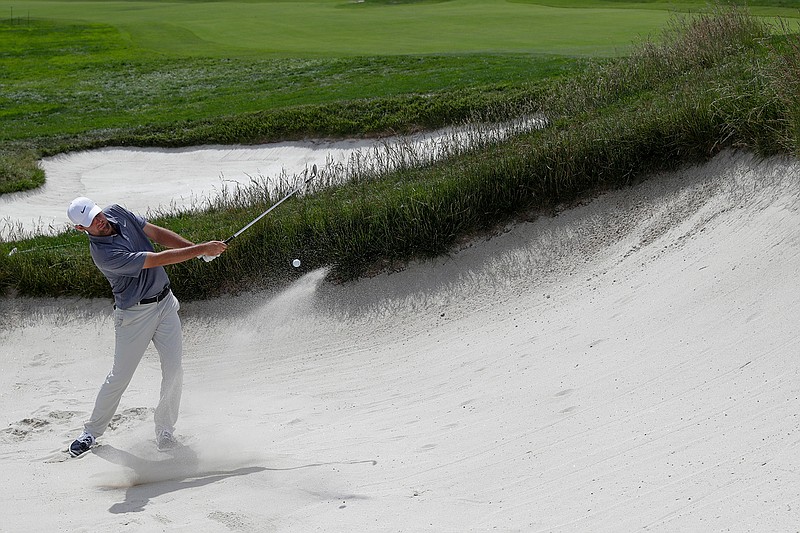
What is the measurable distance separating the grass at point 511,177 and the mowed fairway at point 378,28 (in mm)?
6906

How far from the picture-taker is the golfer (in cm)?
718

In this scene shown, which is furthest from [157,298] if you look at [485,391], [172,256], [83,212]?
[485,391]

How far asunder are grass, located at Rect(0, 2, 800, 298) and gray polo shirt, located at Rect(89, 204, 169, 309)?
3155 millimetres

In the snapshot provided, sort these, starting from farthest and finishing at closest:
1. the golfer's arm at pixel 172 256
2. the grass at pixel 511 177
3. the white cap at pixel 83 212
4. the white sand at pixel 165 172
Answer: the white sand at pixel 165 172
the grass at pixel 511 177
the golfer's arm at pixel 172 256
the white cap at pixel 83 212

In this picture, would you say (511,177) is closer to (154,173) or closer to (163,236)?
(163,236)

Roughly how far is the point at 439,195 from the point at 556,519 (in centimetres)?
545

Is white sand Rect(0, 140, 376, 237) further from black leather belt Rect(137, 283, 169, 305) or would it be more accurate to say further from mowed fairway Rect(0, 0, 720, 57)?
A: black leather belt Rect(137, 283, 169, 305)

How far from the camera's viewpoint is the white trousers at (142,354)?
7586 millimetres

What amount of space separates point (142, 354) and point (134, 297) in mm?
567

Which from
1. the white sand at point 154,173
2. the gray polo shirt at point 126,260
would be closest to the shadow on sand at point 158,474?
the gray polo shirt at point 126,260

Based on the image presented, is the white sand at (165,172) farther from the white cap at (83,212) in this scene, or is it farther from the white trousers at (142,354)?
the white cap at (83,212)

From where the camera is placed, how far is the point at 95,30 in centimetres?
3078

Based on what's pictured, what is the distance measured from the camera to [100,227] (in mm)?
7172

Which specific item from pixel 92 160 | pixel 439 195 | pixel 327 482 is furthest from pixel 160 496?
pixel 92 160
